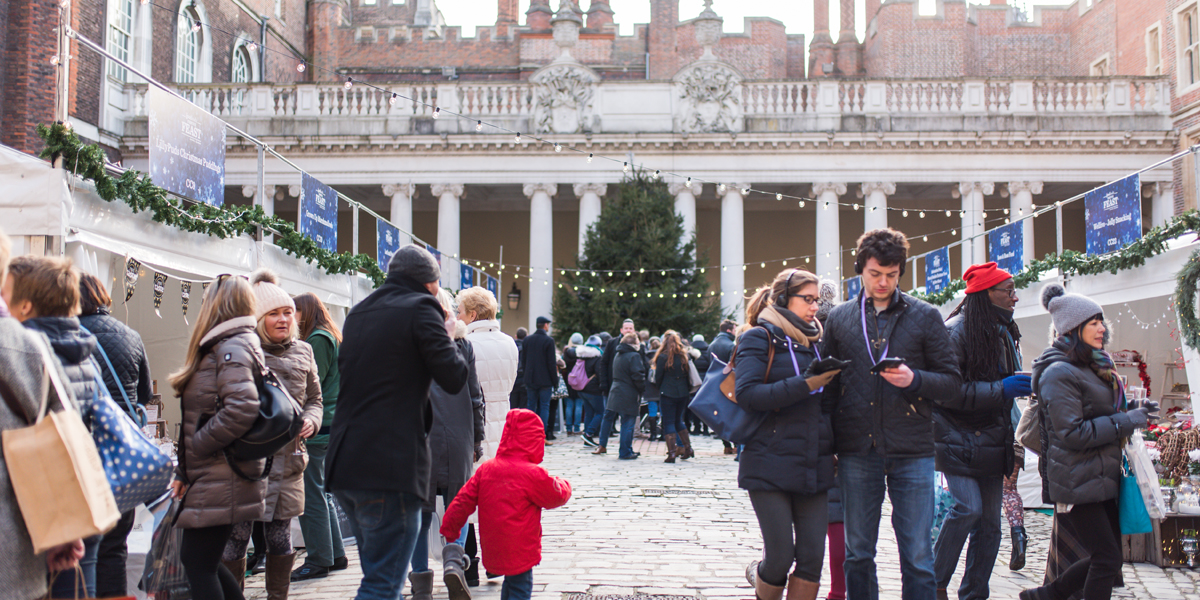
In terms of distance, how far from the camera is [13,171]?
612 centimetres

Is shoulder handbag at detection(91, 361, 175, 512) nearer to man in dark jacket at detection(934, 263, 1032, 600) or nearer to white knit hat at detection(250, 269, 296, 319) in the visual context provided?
white knit hat at detection(250, 269, 296, 319)

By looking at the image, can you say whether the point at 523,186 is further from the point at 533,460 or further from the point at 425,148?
the point at 533,460

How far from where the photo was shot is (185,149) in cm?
789

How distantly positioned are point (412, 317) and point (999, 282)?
3.13 metres

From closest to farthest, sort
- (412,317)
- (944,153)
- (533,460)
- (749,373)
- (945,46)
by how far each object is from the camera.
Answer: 1. (412,317)
2. (749,373)
3. (533,460)
4. (944,153)
5. (945,46)

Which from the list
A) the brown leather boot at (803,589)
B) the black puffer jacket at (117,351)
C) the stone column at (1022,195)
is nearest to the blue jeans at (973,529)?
the brown leather boot at (803,589)

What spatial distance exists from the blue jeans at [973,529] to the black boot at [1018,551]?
1.48 m

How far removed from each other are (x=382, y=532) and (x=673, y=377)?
833cm

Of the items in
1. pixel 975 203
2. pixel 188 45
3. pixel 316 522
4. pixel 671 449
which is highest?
pixel 188 45

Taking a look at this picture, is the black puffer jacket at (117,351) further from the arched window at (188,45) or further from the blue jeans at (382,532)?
the arched window at (188,45)

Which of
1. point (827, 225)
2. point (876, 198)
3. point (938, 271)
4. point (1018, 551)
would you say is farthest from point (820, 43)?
point (1018, 551)

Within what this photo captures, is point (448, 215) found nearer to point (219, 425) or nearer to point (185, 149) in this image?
point (185, 149)

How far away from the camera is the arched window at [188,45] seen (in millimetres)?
27672

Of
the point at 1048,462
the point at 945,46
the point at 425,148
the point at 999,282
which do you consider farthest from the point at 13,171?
the point at 945,46
